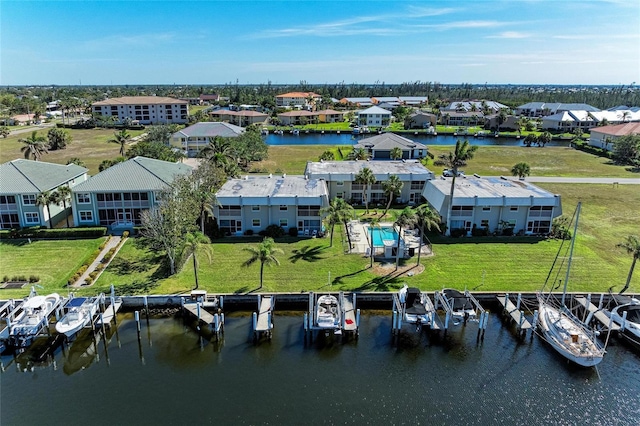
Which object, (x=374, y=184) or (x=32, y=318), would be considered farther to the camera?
(x=374, y=184)

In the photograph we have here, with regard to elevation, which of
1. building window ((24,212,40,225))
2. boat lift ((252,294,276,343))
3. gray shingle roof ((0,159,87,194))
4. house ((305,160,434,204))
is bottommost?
boat lift ((252,294,276,343))

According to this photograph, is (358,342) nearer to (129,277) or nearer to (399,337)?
(399,337)

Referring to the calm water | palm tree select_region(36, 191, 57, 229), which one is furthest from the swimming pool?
the calm water

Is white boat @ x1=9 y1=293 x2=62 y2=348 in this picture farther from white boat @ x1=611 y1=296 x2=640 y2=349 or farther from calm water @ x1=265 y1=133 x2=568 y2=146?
calm water @ x1=265 y1=133 x2=568 y2=146

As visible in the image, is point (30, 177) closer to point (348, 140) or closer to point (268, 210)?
point (268, 210)

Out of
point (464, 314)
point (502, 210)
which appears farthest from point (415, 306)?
point (502, 210)

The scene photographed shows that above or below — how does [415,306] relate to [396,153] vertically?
below

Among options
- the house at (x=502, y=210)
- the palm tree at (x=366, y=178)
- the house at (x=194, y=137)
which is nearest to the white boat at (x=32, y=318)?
the palm tree at (x=366, y=178)
